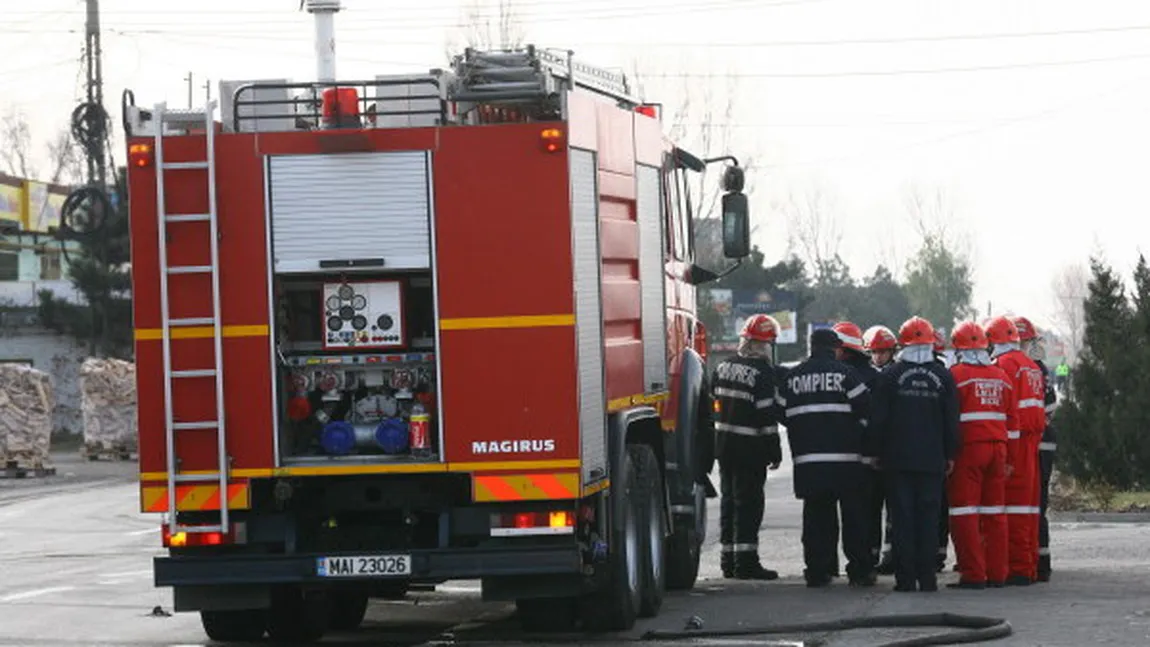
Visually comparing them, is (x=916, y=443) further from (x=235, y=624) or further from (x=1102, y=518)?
(x=1102, y=518)

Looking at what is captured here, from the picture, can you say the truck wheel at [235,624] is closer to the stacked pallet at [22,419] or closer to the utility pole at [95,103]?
the stacked pallet at [22,419]

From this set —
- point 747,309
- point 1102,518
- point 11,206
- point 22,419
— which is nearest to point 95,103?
point 22,419

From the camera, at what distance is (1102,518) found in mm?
24891

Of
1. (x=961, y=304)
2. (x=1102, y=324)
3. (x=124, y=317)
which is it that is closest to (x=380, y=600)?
(x=1102, y=324)

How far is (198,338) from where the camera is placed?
12898 millimetres

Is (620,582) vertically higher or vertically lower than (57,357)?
lower

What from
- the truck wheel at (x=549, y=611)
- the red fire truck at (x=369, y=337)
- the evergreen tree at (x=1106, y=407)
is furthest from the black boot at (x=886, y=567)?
the evergreen tree at (x=1106, y=407)

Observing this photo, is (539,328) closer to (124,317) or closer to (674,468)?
(674,468)

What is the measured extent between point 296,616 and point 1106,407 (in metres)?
14.9

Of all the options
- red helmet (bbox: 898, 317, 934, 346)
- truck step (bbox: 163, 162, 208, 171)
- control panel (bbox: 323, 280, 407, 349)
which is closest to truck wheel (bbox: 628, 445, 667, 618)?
control panel (bbox: 323, 280, 407, 349)

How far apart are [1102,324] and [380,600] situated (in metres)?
12.9

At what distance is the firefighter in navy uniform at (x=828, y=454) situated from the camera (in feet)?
54.3

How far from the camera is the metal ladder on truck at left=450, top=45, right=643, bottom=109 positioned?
1323cm

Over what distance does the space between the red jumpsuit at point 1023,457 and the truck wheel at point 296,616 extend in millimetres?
5025
